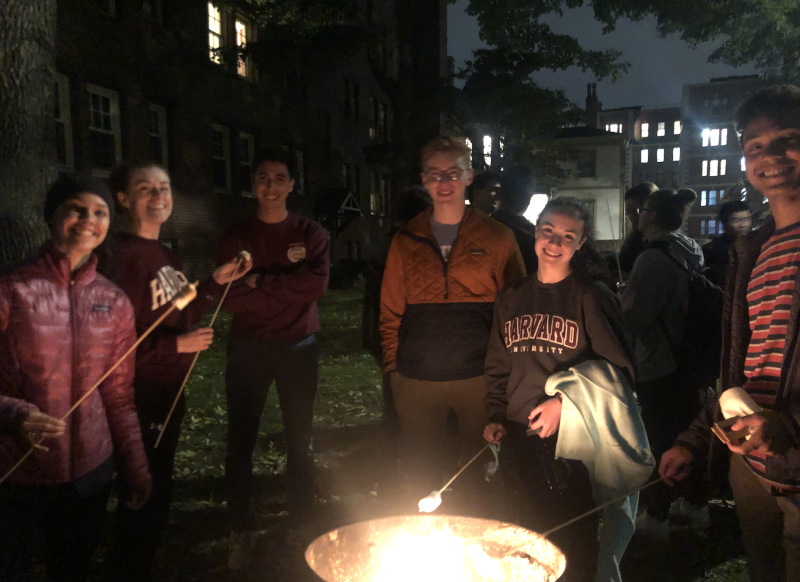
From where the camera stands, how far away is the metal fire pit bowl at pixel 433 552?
1890mm

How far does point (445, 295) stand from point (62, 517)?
77.7 inches

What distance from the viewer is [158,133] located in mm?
15055

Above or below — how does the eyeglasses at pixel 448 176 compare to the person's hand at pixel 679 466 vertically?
above

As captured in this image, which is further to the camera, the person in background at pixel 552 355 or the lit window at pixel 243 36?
the lit window at pixel 243 36

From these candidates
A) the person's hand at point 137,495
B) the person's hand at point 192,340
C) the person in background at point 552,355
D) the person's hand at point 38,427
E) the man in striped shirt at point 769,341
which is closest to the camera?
the man in striped shirt at point 769,341

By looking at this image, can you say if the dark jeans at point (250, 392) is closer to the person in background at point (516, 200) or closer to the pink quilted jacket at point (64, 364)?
the pink quilted jacket at point (64, 364)

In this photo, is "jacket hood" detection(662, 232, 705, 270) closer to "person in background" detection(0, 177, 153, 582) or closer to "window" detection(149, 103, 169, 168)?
"person in background" detection(0, 177, 153, 582)

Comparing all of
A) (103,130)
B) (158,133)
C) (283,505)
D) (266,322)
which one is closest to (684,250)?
(266,322)

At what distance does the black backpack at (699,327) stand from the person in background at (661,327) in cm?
2

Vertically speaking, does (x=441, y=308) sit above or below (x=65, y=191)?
below

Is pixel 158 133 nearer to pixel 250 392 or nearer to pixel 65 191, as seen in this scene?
pixel 250 392

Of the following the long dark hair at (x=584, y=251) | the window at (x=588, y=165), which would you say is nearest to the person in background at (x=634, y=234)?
the long dark hair at (x=584, y=251)

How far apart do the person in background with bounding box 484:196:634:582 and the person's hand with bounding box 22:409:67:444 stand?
180 cm

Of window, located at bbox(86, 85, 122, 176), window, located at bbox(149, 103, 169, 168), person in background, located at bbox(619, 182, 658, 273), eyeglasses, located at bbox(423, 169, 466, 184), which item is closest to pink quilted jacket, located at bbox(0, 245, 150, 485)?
eyeglasses, located at bbox(423, 169, 466, 184)
